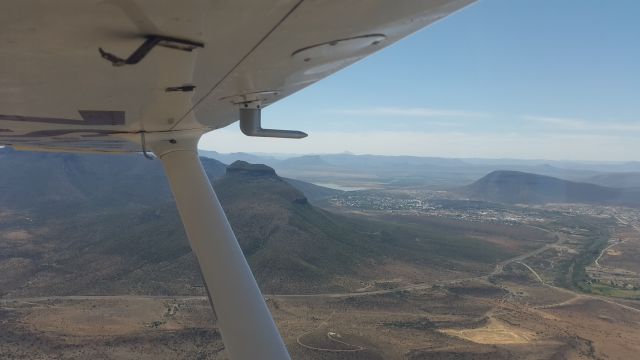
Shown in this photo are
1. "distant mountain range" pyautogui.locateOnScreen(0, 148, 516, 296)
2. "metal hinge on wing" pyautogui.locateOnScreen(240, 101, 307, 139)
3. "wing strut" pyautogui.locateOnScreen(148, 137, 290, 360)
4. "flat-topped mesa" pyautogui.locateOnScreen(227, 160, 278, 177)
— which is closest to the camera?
"wing strut" pyautogui.locateOnScreen(148, 137, 290, 360)

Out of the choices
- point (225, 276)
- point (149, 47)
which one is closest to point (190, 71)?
point (149, 47)

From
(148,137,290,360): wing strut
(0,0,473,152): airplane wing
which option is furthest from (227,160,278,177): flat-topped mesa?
(0,0,473,152): airplane wing

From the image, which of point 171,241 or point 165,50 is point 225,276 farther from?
point 171,241

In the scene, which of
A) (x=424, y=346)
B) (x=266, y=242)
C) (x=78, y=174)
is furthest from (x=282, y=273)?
(x=78, y=174)

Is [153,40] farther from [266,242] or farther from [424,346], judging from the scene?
[266,242]

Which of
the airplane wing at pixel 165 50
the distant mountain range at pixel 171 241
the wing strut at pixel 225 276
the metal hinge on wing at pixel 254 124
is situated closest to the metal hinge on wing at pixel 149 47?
the airplane wing at pixel 165 50

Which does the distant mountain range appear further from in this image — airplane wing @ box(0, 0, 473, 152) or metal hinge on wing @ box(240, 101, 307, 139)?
airplane wing @ box(0, 0, 473, 152)

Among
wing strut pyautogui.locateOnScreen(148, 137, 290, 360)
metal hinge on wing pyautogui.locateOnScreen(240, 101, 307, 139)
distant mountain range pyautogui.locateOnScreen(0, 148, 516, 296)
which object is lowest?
distant mountain range pyautogui.locateOnScreen(0, 148, 516, 296)
